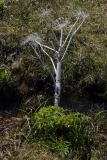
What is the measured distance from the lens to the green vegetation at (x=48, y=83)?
13.7 feet

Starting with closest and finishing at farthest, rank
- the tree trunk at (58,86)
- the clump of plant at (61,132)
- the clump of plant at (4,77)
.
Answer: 1. the clump of plant at (61,132)
2. the tree trunk at (58,86)
3. the clump of plant at (4,77)

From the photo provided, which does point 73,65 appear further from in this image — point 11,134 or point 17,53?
point 11,134

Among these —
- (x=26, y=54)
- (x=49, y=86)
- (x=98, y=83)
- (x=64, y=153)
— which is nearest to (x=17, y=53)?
(x=26, y=54)

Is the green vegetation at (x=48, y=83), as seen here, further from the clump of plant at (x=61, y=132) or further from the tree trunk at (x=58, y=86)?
the tree trunk at (x=58, y=86)

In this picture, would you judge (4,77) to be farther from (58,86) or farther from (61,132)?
(61,132)

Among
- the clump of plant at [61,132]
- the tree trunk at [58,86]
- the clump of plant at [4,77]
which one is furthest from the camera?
the clump of plant at [4,77]

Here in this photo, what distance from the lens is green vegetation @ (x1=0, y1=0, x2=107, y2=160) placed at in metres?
4.18

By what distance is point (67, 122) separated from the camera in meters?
4.16

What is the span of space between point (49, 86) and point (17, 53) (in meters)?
0.79

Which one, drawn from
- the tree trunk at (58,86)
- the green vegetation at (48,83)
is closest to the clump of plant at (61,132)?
the green vegetation at (48,83)

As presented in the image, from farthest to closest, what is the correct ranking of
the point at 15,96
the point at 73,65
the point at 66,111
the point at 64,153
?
the point at 73,65 → the point at 15,96 → the point at 66,111 → the point at 64,153

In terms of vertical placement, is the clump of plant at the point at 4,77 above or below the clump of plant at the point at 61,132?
above

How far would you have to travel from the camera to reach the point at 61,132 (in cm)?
427

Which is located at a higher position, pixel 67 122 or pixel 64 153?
pixel 67 122
